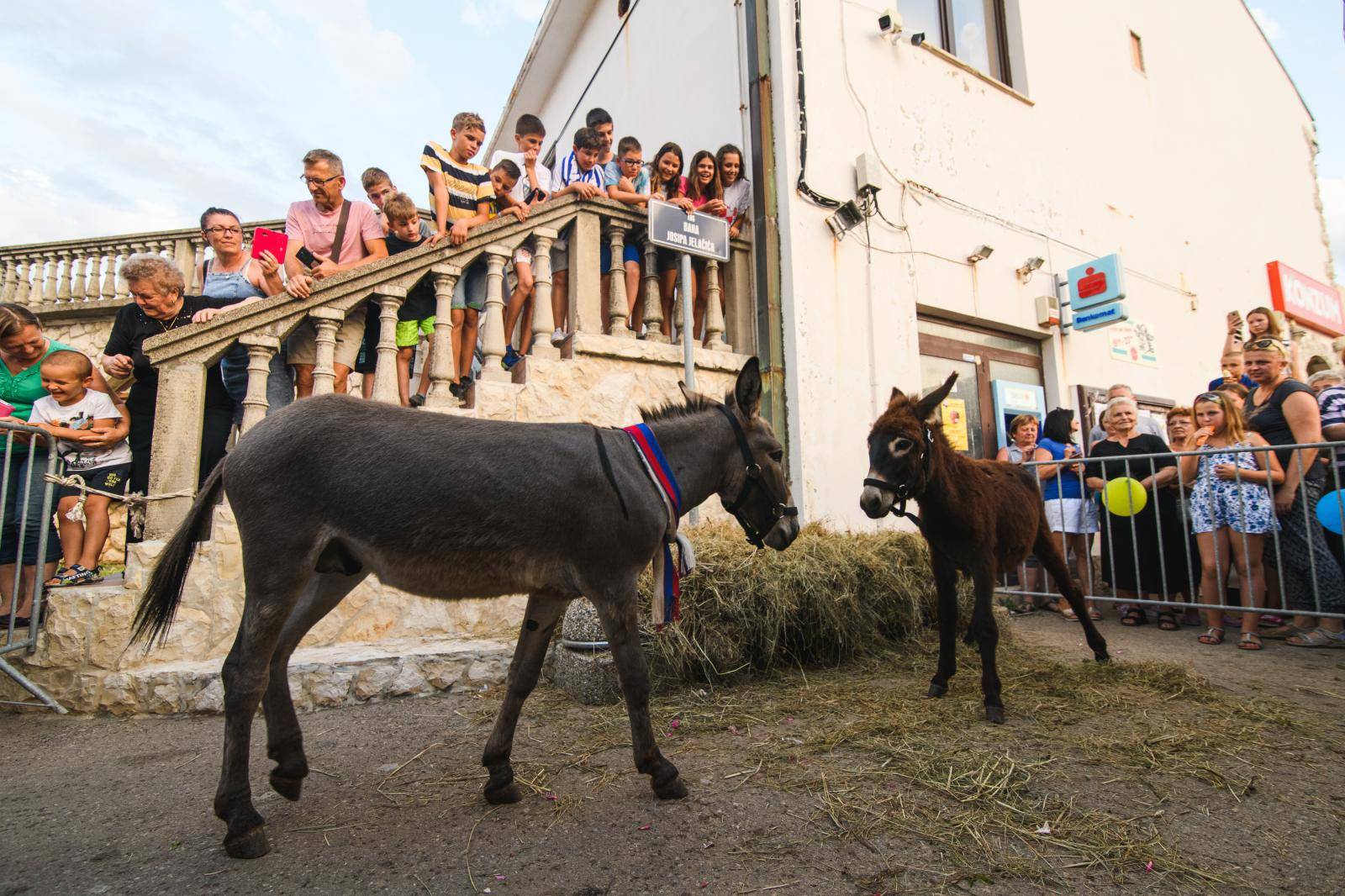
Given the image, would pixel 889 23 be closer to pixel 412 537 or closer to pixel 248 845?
pixel 412 537

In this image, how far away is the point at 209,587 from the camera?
4.12 metres

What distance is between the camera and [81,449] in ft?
14.0

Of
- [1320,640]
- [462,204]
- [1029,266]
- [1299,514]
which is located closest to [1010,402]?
[1029,266]

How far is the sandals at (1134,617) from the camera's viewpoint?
240 inches

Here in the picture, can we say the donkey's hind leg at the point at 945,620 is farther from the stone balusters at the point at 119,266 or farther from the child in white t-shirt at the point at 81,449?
the stone balusters at the point at 119,266

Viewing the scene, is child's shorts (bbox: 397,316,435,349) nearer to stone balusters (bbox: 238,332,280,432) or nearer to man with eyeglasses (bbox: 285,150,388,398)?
man with eyeglasses (bbox: 285,150,388,398)

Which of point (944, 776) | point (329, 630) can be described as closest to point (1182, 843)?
point (944, 776)

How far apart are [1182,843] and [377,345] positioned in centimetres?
539

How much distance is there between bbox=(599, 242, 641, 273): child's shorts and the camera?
6258mm

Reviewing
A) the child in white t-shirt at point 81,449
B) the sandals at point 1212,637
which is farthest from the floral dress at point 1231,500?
the child in white t-shirt at point 81,449

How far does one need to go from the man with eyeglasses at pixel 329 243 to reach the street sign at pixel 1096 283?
855 cm

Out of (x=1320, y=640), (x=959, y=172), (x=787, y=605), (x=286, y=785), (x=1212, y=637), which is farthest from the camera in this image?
(x=959, y=172)

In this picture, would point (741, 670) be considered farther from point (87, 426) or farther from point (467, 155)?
point (467, 155)

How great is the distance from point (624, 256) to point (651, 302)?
1.73 feet
